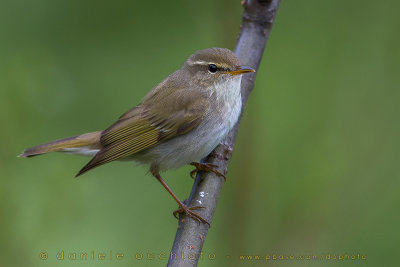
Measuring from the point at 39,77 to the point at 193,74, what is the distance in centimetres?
119

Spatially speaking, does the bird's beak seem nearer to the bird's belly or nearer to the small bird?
the small bird

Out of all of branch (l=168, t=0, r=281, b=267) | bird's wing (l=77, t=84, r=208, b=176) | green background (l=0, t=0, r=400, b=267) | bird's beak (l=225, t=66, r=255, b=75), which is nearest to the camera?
branch (l=168, t=0, r=281, b=267)

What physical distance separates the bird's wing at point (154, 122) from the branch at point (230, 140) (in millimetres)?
322

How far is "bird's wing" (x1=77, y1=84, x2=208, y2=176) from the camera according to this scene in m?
4.02

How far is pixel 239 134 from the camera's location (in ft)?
14.3

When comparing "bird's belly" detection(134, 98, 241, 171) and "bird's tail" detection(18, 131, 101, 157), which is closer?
"bird's belly" detection(134, 98, 241, 171)

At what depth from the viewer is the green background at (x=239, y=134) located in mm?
3617

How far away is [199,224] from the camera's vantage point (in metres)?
3.13

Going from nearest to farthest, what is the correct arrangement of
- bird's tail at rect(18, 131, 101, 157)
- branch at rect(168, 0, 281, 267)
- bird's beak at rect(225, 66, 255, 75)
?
branch at rect(168, 0, 281, 267)
bird's beak at rect(225, 66, 255, 75)
bird's tail at rect(18, 131, 101, 157)

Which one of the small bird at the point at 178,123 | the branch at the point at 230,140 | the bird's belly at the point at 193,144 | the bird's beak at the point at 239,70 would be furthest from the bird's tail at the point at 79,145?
the bird's beak at the point at 239,70

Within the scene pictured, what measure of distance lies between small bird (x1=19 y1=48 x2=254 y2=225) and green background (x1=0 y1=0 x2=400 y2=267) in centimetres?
27

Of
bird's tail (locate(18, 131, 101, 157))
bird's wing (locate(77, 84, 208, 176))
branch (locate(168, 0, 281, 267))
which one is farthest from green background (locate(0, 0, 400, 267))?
bird's wing (locate(77, 84, 208, 176))

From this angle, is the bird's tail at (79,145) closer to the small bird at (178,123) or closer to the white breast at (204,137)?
the small bird at (178,123)

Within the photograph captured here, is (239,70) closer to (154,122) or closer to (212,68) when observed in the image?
(212,68)
